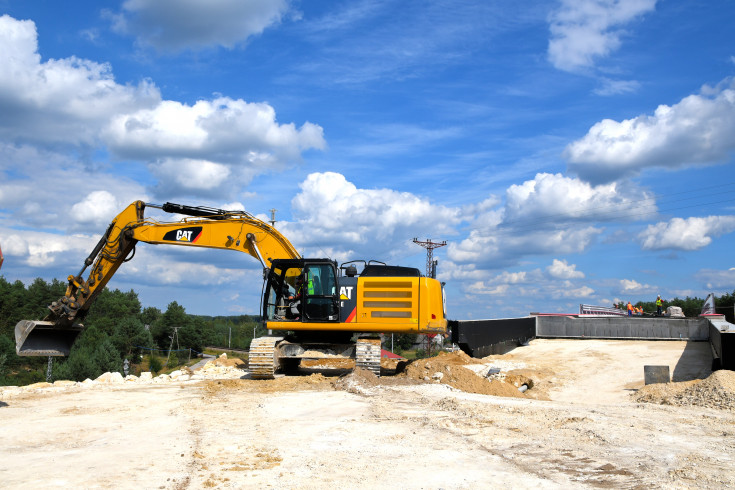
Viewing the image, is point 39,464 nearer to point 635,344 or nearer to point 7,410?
point 7,410

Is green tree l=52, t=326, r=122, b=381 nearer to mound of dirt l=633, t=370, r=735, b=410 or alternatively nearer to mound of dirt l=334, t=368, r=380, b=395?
mound of dirt l=334, t=368, r=380, b=395

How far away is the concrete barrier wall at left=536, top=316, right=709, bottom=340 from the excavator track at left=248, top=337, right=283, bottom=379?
19393 millimetres

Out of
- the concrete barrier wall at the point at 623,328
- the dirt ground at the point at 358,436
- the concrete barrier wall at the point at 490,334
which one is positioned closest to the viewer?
the dirt ground at the point at 358,436

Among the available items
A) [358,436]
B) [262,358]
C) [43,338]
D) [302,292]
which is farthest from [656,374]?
[43,338]

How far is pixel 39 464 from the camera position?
21.6 feet

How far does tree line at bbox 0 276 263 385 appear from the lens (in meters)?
74.9

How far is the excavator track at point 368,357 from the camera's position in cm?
1423

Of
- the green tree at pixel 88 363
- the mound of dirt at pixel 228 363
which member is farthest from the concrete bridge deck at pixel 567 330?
the green tree at pixel 88 363

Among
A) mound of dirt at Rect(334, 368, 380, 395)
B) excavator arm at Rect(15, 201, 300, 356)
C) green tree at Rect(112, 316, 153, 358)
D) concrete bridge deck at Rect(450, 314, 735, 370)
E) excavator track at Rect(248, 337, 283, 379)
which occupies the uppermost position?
excavator arm at Rect(15, 201, 300, 356)

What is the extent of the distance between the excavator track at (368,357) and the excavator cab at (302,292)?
0.98 m

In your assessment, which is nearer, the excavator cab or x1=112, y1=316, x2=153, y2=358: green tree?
the excavator cab

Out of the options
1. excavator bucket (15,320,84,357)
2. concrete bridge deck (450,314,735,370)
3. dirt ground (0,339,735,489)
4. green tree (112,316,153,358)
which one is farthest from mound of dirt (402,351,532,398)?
green tree (112,316,153,358)

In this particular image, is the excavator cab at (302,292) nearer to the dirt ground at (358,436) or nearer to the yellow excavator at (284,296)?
the yellow excavator at (284,296)

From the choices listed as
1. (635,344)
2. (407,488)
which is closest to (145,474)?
(407,488)
